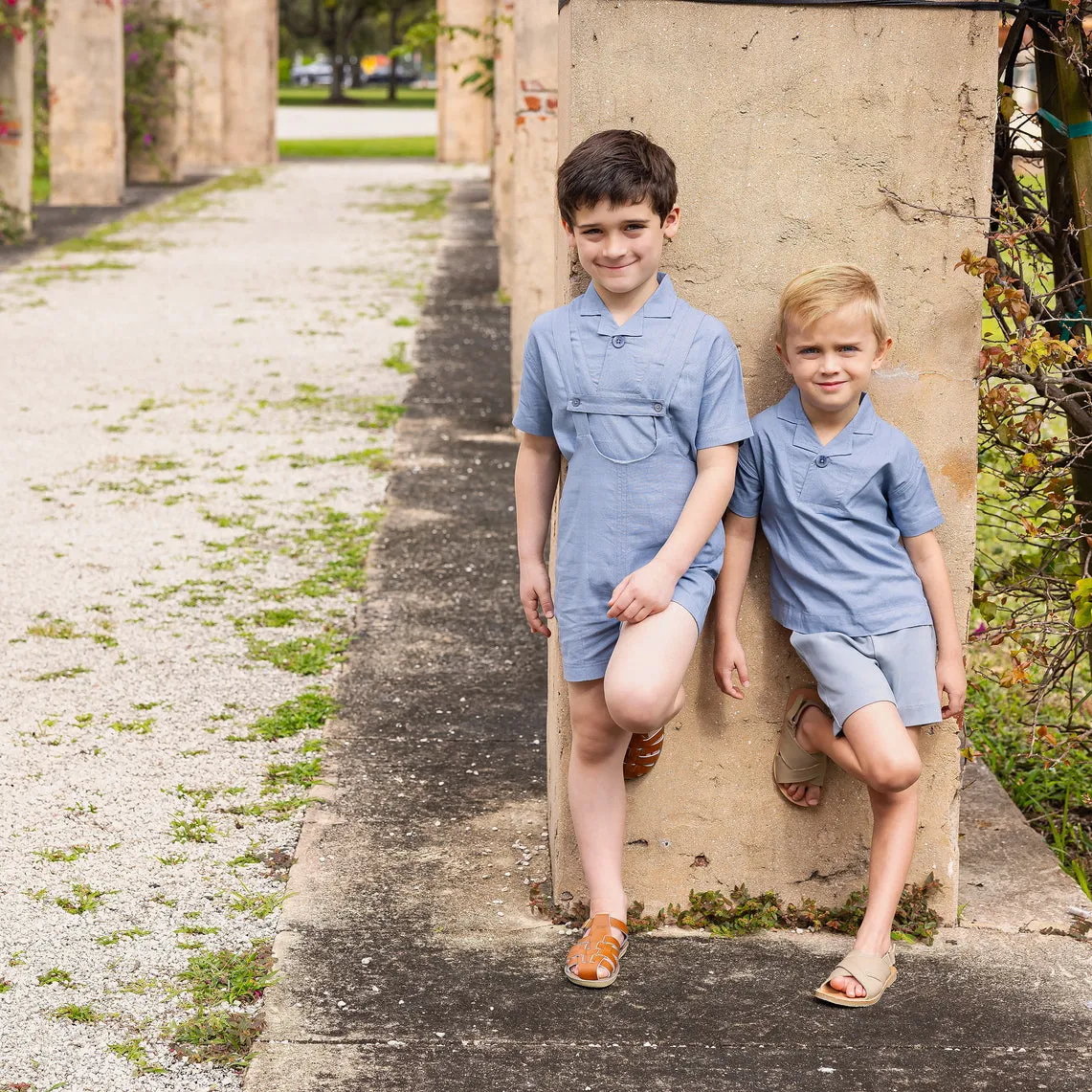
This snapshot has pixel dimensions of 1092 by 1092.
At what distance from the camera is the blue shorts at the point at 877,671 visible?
2.88 m

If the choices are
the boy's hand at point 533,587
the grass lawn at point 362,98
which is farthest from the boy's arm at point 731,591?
the grass lawn at point 362,98

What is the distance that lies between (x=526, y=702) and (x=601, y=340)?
1790 mm

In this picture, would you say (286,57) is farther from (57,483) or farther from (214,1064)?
(214,1064)

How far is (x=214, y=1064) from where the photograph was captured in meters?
2.62

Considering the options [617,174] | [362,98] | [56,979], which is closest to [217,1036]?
[56,979]

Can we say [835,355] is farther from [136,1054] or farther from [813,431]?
[136,1054]

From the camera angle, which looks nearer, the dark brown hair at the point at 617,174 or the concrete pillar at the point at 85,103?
the dark brown hair at the point at 617,174

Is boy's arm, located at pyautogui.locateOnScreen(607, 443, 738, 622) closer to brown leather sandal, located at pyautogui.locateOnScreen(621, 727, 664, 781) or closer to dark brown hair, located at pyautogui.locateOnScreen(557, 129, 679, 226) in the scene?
brown leather sandal, located at pyautogui.locateOnScreen(621, 727, 664, 781)

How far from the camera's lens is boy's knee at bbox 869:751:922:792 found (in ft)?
9.35

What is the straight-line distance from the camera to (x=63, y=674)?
452 centimetres

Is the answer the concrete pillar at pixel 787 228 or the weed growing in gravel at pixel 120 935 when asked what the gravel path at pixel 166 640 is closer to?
the weed growing in gravel at pixel 120 935

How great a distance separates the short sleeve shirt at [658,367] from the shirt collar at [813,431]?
118 millimetres

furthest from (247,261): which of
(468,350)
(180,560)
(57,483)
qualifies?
(180,560)

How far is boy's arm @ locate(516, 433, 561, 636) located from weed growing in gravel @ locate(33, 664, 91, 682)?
204cm
